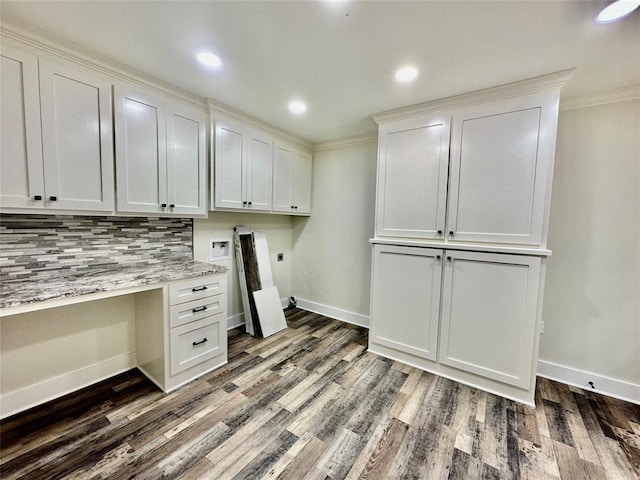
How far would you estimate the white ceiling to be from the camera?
1.31 metres

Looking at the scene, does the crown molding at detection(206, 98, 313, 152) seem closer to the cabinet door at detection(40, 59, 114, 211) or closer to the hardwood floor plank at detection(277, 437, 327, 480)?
the cabinet door at detection(40, 59, 114, 211)

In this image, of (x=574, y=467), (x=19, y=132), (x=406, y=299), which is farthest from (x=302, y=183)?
(x=574, y=467)

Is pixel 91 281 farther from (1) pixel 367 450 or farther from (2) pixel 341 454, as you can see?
(1) pixel 367 450

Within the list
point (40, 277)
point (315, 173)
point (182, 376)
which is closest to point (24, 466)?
point (182, 376)

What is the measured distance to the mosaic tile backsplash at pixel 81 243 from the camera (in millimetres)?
1708

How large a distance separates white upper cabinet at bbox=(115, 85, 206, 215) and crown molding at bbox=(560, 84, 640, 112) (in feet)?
10.4

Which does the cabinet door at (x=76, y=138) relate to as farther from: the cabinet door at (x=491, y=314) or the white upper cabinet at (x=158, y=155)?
the cabinet door at (x=491, y=314)

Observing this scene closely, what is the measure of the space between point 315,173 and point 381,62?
2.03 m

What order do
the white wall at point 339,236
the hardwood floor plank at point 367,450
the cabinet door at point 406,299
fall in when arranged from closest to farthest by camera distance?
the hardwood floor plank at point 367,450
the cabinet door at point 406,299
the white wall at point 339,236

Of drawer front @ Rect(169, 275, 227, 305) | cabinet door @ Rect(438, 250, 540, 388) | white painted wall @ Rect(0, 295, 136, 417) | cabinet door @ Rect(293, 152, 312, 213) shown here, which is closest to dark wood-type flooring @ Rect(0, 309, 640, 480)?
white painted wall @ Rect(0, 295, 136, 417)

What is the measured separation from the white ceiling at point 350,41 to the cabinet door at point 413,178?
0.32 metres

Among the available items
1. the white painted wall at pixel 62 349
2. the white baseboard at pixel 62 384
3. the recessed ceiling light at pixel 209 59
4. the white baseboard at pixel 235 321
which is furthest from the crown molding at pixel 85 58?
the white baseboard at pixel 235 321

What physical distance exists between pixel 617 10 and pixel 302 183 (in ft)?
9.41

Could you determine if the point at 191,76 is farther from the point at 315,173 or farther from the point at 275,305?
the point at 275,305
